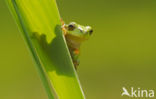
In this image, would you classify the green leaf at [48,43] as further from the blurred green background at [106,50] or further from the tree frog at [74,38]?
the blurred green background at [106,50]

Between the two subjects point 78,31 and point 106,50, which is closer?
point 78,31

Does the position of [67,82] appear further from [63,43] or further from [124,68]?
[124,68]

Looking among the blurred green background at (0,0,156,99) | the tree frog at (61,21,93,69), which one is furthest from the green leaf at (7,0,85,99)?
the blurred green background at (0,0,156,99)

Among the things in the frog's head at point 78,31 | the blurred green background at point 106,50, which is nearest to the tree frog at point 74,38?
the frog's head at point 78,31

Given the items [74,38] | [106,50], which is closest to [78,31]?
[74,38]

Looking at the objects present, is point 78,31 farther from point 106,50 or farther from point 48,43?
point 106,50
